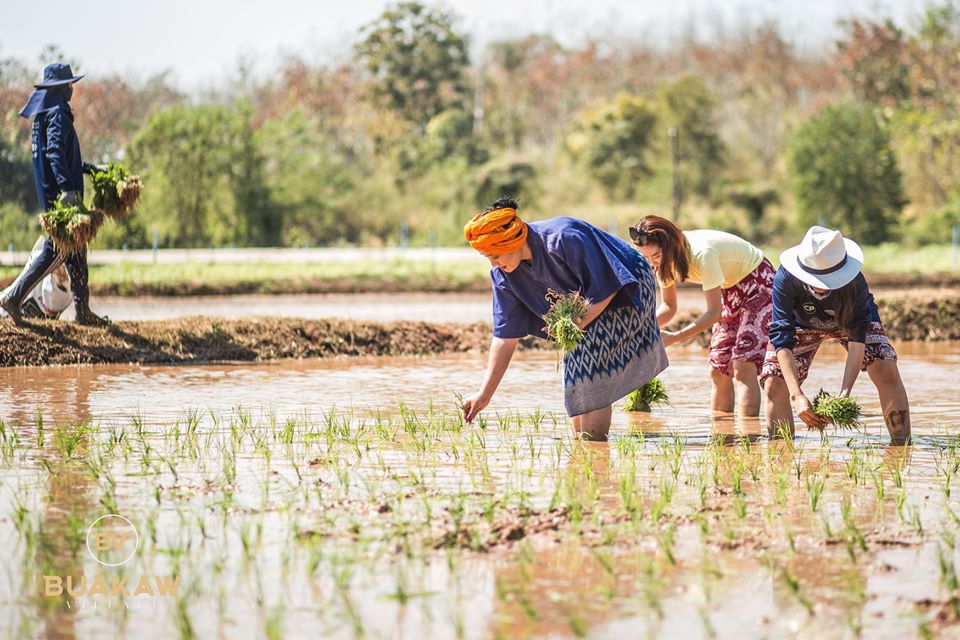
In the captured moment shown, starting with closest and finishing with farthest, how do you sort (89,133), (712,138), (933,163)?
1. (89,133)
2. (933,163)
3. (712,138)

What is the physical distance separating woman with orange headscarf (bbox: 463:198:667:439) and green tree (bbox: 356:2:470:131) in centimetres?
4638

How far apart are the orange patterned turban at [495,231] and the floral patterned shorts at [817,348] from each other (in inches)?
64.9

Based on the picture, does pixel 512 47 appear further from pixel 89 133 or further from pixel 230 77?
pixel 89 133

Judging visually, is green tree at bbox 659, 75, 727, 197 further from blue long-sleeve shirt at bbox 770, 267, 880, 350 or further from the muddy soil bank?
blue long-sleeve shirt at bbox 770, 267, 880, 350

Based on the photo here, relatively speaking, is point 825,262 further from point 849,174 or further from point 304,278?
point 849,174

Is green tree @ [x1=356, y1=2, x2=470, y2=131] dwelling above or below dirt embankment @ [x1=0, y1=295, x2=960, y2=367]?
above

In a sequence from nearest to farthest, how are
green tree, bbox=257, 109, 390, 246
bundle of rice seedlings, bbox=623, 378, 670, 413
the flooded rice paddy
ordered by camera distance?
the flooded rice paddy
bundle of rice seedlings, bbox=623, 378, 670, 413
green tree, bbox=257, 109, 390, 246

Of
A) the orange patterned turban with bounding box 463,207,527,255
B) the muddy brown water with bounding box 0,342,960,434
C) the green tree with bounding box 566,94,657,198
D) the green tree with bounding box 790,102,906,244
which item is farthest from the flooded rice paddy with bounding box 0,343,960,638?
the green tree with bounding box 566,94,657,198

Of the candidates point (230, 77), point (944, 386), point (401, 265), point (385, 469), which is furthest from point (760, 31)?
point (385, 469)

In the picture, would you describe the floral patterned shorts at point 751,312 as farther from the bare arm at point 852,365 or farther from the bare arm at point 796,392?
the bare arm at point 852,365

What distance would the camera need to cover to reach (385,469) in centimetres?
582

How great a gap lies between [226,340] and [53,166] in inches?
81.6

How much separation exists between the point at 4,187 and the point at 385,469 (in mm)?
20781

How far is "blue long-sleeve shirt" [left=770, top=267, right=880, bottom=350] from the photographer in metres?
6.43
